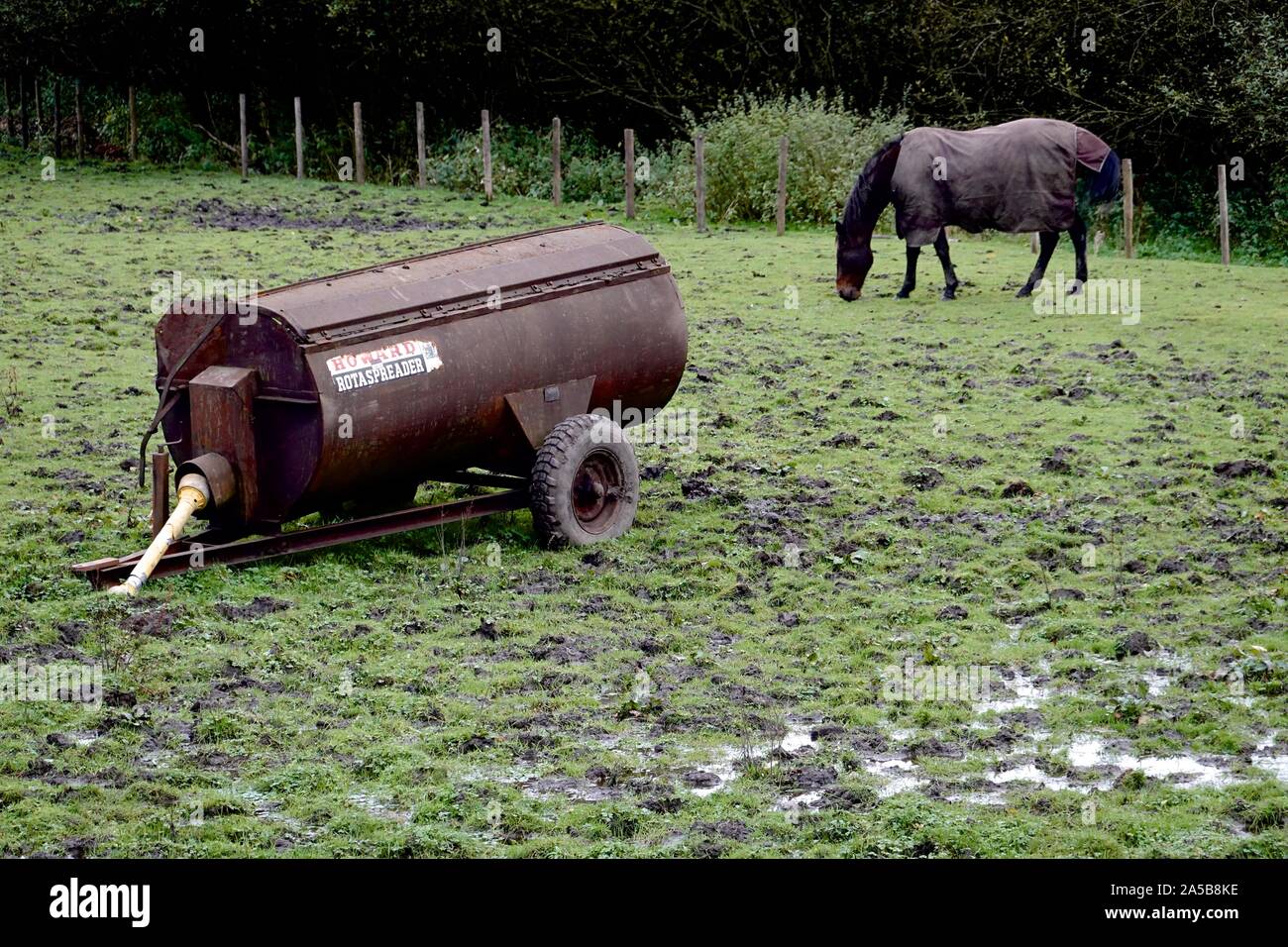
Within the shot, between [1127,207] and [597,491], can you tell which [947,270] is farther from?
[597,491]

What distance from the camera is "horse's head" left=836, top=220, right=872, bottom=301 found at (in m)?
19.1

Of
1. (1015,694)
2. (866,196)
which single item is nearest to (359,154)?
(866,196)

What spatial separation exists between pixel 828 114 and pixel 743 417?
1437 centimetres

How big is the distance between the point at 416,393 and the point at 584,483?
1.43 m

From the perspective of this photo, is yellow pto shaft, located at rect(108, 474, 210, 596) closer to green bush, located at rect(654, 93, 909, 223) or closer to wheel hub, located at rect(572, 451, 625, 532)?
wheel hub, located at rect(572, 451, 625, 532)

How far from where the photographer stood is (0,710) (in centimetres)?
727

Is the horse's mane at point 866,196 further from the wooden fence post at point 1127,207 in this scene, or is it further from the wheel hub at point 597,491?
the wheel hub at point 597,491

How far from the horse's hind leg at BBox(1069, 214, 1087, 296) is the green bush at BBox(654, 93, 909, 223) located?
6460 millimetres

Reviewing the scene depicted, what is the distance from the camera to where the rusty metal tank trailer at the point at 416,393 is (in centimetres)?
891

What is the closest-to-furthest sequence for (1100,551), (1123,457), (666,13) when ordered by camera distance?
(1100,551) < (1123,457) < (666,13)

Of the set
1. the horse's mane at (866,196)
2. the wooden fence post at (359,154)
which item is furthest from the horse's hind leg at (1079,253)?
the wooden fence post at (359,154)

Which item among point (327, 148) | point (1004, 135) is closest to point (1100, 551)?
point (1004, 135)

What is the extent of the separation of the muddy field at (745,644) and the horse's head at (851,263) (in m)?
3.75

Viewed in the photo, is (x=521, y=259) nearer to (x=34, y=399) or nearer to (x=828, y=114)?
(x=34, y=399)
